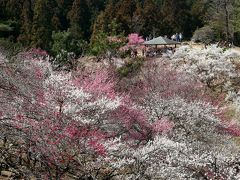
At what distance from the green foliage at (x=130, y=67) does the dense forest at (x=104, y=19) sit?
4922mm

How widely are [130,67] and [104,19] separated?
1189 centimetres

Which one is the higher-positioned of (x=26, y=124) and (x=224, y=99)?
(x=26, y=124)

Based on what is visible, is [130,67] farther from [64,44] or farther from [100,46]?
[64,44]

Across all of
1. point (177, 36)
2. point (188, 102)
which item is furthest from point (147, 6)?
point (188, 102)

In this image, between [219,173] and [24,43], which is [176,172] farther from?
[24,43]

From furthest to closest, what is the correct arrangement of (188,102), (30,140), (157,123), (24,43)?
(24,43), (188,102), (157,123), (30,140)

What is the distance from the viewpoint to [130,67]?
102 feet

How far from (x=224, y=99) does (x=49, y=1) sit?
26425 mm

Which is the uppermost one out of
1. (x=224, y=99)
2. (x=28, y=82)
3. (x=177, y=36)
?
(x=28, y=82)

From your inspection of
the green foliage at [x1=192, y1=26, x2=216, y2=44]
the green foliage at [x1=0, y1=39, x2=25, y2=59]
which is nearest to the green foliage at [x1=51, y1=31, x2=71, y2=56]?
the green foliage at [x1=0, y1=39, x2=25, y2=59]

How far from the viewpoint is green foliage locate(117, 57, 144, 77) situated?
29.5 metres

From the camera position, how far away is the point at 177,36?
134 ft

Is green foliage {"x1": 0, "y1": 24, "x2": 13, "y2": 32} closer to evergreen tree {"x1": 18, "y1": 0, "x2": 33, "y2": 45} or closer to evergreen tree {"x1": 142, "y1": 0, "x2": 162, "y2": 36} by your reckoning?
evergreen tree {"x1": 18, "y1": 0, "x2": 33, "y2": 45}

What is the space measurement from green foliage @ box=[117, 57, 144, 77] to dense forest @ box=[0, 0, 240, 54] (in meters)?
4.92
